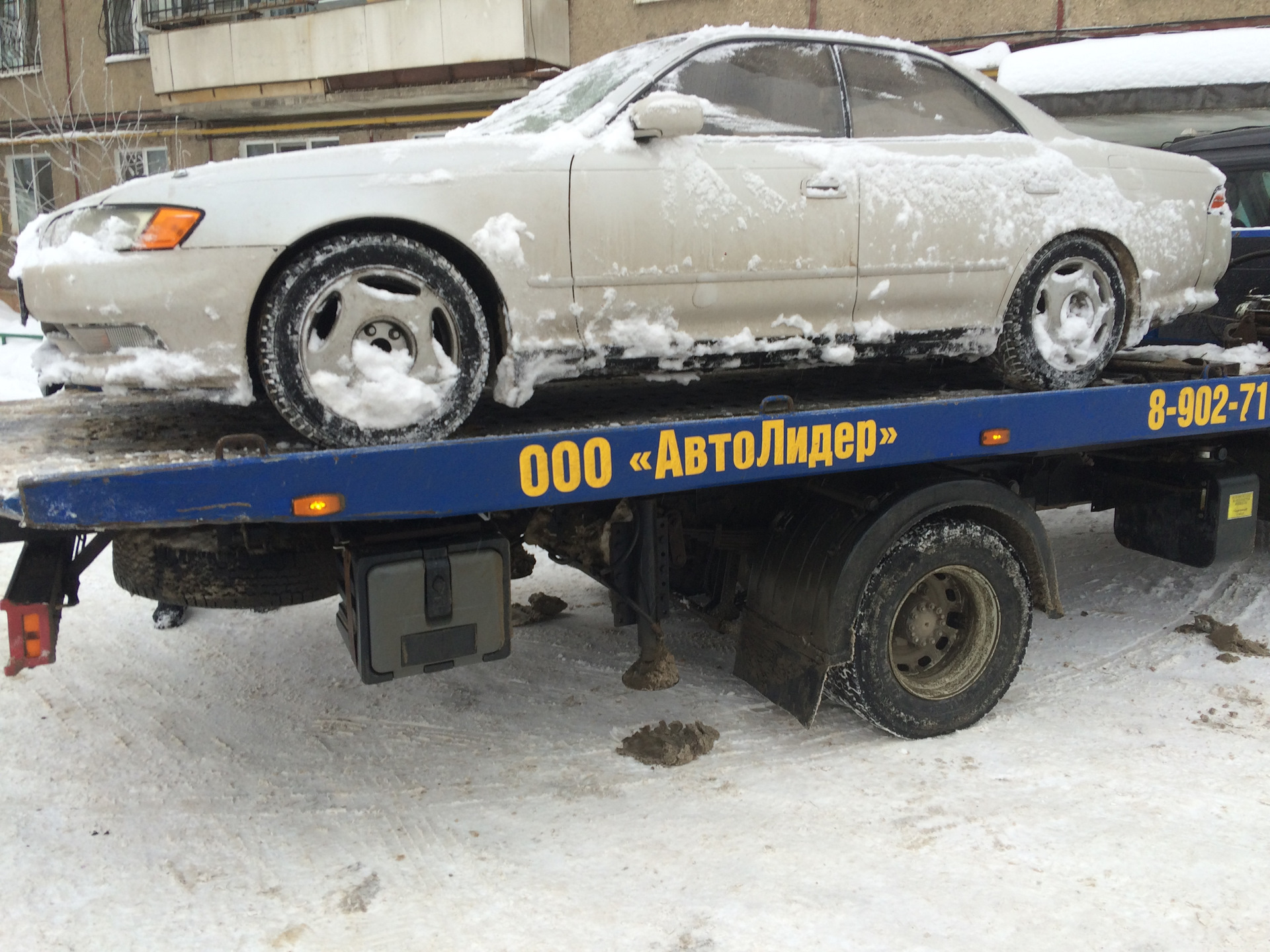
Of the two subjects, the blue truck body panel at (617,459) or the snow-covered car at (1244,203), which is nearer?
the blue truck body panel at (617,459)

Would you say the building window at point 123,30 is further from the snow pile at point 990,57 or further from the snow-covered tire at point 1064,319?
the snow-covered tire at point 1064,319

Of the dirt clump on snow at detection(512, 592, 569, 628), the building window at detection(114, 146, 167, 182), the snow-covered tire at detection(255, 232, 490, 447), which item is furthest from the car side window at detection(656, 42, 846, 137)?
the building window at detection(114, 146, 167, 182)

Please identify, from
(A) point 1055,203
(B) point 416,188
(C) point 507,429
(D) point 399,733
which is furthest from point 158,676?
(A) point 1055,203

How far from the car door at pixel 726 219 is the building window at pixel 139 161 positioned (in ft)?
43.1

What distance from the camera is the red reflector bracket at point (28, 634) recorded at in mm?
3035

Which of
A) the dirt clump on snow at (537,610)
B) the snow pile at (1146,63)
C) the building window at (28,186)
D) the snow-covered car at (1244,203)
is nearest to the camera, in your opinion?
the dirt clump on snow at (537,610)

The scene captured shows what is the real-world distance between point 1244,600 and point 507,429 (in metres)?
4.04

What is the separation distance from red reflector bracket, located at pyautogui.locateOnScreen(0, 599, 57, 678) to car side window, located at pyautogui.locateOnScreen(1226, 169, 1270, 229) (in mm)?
6404

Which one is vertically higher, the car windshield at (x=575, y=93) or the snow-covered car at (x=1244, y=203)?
the car windshield at (x=575, y=93)

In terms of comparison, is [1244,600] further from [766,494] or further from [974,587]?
[766,494]

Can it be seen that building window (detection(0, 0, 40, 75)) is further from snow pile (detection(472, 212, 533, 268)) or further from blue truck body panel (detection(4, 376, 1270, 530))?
blue truck body panel (detection(4, 376, 1270, 530))

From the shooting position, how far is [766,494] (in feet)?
13.1

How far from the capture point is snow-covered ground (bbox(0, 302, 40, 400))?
9992 mm

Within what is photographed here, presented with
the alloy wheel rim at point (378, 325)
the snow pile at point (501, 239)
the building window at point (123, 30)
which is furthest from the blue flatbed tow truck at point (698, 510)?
the building window at point (123, 30)
